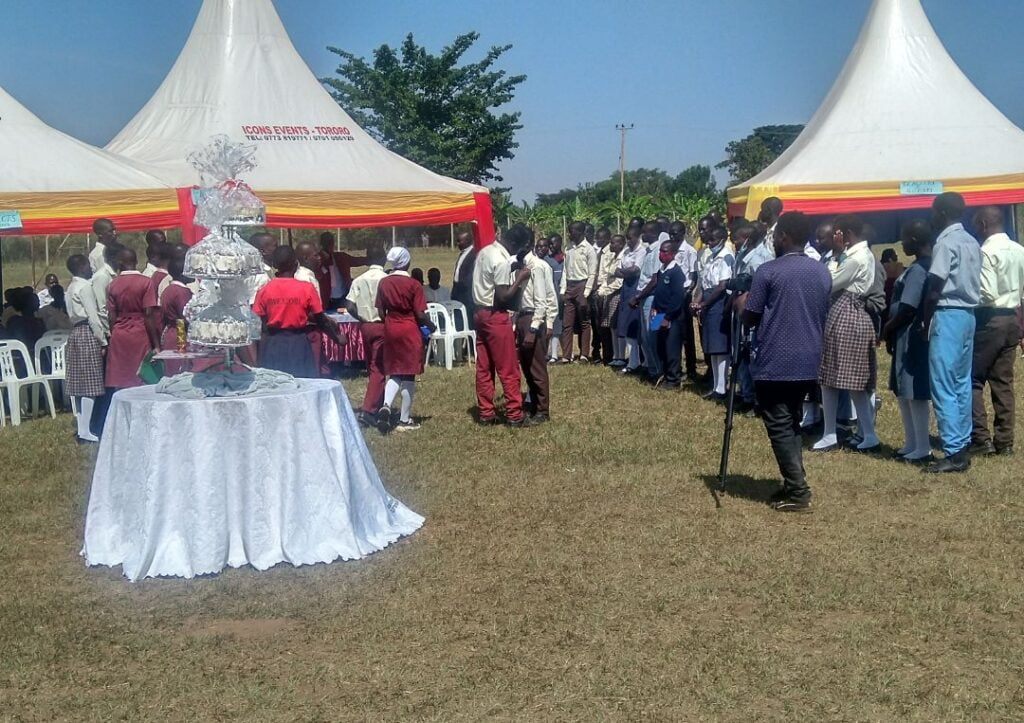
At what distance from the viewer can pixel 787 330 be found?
667cm

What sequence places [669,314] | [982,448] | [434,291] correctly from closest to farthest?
[982,448], [669,314], [434,291]

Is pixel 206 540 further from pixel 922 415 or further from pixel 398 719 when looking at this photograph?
pixel 922 415

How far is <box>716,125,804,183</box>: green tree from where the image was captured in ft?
213

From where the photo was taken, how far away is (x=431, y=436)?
9.54 metres

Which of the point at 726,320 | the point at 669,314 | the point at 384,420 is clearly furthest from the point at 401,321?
the point at 669,314

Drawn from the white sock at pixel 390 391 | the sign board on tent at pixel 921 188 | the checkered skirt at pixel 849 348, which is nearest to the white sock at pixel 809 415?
the checkered skirt at pixel 849 348

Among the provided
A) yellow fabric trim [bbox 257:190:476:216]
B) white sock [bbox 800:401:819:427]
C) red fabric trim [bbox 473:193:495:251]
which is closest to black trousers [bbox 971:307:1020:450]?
white sock [bbox 800:401:819:427]

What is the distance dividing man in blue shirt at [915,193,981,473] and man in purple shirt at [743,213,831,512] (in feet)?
4.03

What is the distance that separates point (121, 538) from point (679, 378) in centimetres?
715

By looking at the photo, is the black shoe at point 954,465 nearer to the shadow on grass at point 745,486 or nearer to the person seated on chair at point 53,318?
the shadow on grass at point 745,486

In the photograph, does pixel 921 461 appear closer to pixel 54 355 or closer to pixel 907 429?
pixel 907 429

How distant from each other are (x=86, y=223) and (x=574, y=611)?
8425mm

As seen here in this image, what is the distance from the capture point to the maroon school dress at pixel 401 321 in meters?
9.19

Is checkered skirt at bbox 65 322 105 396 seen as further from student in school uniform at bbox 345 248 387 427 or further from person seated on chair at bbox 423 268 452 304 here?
person seated on chair at bbox 423 268 452 304
